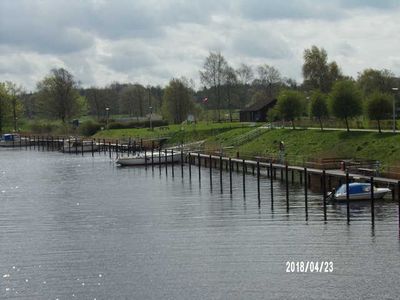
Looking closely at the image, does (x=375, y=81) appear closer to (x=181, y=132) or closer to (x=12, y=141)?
(x=181, y=132)

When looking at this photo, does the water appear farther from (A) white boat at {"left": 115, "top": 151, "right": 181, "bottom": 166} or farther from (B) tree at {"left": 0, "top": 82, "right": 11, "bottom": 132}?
(B) tree at {"left": 0, "top": 82, "right": 11, "bottom": 132}

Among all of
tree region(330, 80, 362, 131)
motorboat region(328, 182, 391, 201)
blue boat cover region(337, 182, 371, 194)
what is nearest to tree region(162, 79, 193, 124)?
tree region(330, 80, 362, 131)

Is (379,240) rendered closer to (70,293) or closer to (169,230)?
(169,230)

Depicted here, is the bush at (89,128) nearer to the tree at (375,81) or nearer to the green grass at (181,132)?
the green grass at (181,132)

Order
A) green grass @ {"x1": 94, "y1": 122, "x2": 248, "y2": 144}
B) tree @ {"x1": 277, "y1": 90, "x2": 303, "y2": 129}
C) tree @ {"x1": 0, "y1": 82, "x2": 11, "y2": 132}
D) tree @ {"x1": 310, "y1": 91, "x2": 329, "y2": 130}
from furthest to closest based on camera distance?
1. tree @ {"x1": 0, "y1": 82, "x2": 11, "y2": 132}
2. green grass @ {"x1": 94, "y1": 122, "x2": 248, "y2": 144}
3. tree @ {"x1": 277, "y1": 90, "x2": 303, "y2": 129}
4. tree @ {"x1": 310, "y1": 91, "x2": 329, "y2": 130}

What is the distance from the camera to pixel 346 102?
92438 millimetres

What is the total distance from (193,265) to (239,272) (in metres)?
2.97

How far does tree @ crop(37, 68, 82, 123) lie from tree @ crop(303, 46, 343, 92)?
6338 cm

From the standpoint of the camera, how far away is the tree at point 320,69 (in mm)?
151000

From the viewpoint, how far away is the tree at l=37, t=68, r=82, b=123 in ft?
589

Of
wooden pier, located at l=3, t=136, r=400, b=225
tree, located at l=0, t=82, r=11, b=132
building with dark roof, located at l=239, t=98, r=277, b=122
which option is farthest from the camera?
tree, located at l=0, t=82, r=11, b=132

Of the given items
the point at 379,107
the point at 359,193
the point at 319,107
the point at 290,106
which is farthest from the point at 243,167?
the point at 290,106

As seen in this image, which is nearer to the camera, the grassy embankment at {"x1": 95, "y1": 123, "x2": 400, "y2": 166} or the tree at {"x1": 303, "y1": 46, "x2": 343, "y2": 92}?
the grassy embankment at {"x1": 95, "y1": 123, "x2": 400, "y2": 166}

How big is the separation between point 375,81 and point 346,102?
6223 cm
